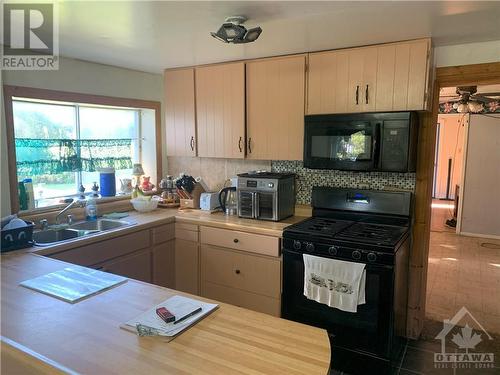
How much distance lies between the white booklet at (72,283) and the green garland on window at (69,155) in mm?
1385

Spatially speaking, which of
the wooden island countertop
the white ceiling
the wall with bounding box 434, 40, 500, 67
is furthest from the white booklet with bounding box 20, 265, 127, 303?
the wall with bounding box 434, 40, 500, 67

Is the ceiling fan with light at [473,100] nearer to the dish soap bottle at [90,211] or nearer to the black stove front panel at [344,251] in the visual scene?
the black stove front panel at [344,251]

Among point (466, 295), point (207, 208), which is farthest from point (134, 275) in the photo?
point (466, 295)

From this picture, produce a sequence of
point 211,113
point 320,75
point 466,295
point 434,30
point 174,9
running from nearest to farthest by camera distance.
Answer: point 174,9
point 434,30
point 320,75
point 211,113
point 466,295

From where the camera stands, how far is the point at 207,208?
10.9ft

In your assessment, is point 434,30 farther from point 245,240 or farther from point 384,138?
point 245,240

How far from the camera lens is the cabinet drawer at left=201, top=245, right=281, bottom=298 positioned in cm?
268

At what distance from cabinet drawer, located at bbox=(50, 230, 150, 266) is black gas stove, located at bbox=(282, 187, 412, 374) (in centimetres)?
113

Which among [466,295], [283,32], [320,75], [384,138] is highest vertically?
[283,32]

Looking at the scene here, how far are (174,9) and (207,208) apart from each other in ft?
6.00

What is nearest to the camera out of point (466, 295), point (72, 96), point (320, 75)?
point (320, 75)

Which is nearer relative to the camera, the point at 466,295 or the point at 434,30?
the point at 434,30

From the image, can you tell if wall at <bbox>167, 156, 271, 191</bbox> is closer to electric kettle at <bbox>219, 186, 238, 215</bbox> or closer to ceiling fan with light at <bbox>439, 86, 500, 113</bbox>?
electric kettle at <bbox>219, 186, 238, 215</bbox>
